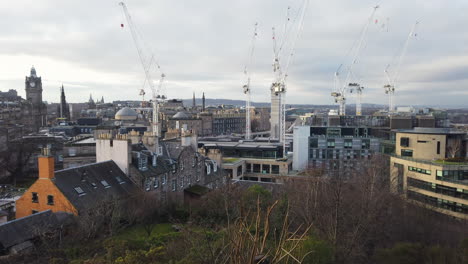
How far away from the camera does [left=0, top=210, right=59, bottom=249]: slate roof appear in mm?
20672

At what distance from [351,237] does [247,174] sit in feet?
126

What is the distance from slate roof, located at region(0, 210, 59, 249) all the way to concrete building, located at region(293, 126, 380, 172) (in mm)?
44947

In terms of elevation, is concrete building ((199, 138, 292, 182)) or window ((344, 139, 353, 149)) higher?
window ((344, 139, 353, 149))

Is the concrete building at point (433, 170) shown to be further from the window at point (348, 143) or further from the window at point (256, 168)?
the window at point (256, 168)

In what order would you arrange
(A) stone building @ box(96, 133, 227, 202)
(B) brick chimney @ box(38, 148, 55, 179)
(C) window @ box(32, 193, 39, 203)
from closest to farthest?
(B) brick chimney @ box(38, 148, 55, 179) → (C) window @ box(32, 193, 39, 203) → (A) stone building @ box(96, 133, 227, 202)

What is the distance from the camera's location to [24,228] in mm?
21984

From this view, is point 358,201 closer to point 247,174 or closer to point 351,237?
point 351,237

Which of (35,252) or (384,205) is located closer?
(35,252)

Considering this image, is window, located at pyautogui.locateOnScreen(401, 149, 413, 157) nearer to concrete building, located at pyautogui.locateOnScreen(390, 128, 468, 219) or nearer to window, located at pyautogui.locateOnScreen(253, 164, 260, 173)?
concrete building, located at pyautogui.locateOnScreen(390, 128, 468, 219)

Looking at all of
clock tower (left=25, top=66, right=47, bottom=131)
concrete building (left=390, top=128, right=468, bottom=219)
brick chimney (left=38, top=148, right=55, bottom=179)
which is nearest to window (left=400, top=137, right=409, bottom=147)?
concrete building (left=390, top=128, right=468, bottom=219)

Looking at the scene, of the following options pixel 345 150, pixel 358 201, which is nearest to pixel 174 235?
pixel 358 201

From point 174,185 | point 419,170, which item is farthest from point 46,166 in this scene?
point 419,170

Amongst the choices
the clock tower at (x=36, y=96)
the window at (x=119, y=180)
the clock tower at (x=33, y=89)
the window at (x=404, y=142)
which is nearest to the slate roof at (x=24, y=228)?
the window at (x=119, y=180)

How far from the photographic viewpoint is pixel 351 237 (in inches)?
992
